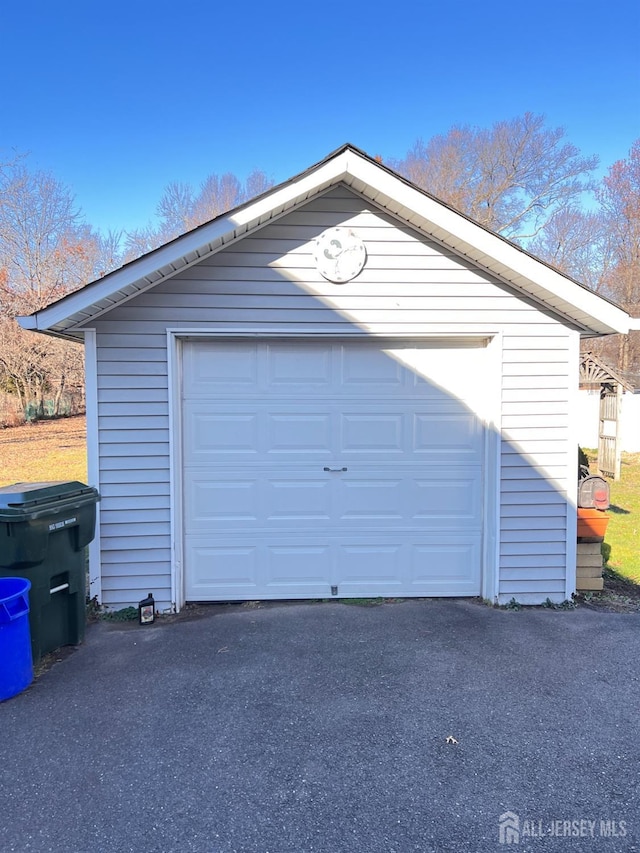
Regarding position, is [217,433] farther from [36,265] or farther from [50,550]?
[36,265]

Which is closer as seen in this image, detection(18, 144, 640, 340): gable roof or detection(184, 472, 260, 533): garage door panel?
detection(18, 144, 640, 340): gable roof

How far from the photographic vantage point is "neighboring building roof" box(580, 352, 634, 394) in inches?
452

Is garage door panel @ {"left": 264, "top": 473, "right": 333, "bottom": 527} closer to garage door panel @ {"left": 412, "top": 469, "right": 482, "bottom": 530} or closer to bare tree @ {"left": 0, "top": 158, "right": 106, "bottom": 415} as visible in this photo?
garage door panel @ {"left": 412, "top": 469, "right": 482, "bottom": 530}

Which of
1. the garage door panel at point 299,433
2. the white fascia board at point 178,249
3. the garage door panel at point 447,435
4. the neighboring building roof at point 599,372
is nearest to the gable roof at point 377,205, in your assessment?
the white fascia board at point 178,249

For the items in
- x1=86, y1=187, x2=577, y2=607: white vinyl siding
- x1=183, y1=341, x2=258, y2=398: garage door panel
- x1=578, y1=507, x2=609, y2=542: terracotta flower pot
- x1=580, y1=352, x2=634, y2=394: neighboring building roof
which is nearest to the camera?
x1=86, y1=187, x2=577, y2=607: white vinyl siding

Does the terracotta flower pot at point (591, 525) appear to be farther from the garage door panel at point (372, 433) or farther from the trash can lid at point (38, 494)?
the trash can lid at point (38, 494)

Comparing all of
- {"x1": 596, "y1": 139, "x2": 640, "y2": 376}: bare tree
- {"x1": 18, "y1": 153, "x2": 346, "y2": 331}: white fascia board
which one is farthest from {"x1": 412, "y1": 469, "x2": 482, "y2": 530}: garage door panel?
{"x1": 596, "y1": 139, "x2": 640, "y2": 376}: bare tree

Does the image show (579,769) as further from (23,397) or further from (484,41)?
(23,397)

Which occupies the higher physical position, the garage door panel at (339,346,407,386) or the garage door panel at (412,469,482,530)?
the garage door panel at (339,346,407,386)

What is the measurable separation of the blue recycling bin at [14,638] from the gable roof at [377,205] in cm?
194

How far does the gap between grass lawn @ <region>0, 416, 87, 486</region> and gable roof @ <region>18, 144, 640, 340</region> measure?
5.28 metres

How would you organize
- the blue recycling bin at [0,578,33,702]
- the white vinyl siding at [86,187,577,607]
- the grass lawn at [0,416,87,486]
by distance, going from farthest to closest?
1. the grass lawn at [0,416,87,486]
2. the white vinyl siding at [86,187,577,607]
3. the blue recycling bin at [0,578,33,702]

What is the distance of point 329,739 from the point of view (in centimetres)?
272

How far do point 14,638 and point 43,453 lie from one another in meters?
11.5
